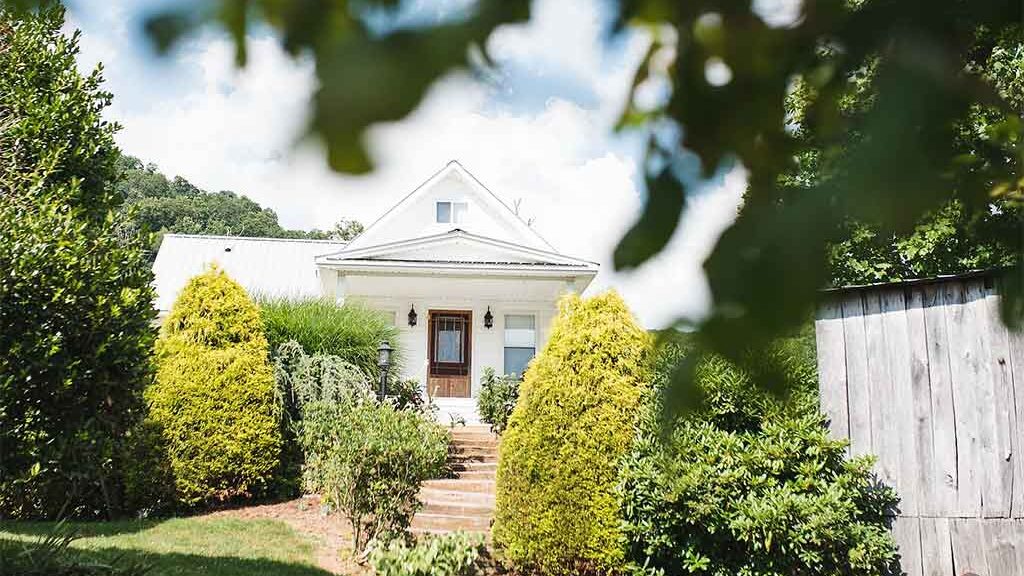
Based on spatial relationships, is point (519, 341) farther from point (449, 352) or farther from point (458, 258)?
point (458, 258)

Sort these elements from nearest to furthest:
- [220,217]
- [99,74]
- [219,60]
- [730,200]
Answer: [219,60] < [730,200] < [99,74] < [220,217]

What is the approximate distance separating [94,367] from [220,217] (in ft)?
105

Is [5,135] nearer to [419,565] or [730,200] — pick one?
[419,565]

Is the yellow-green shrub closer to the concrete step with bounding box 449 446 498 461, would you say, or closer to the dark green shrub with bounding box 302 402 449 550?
the dark green shrub with bounding box 302 402 449 550

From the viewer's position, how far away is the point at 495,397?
14156mm

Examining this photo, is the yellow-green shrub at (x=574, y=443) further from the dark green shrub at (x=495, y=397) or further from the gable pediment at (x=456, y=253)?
the gable pediment at (x=456, y=253)

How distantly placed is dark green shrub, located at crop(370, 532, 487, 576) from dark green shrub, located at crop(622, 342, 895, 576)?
1.67m

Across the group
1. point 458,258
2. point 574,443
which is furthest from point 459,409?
point 574,443

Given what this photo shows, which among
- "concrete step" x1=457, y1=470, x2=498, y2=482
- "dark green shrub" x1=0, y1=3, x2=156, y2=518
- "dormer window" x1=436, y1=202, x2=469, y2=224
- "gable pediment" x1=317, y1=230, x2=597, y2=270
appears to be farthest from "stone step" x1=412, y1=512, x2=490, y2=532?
"dormer window" x1=436, y1=202, x2=469, y2=224

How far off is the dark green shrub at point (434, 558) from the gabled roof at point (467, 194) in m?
10.7

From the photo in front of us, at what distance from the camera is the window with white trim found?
1673 cm

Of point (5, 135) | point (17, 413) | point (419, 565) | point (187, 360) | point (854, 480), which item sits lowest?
point (419, 565)

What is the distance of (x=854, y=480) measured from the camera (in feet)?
17.3

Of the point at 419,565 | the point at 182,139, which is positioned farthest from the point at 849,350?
the point at 182,139
